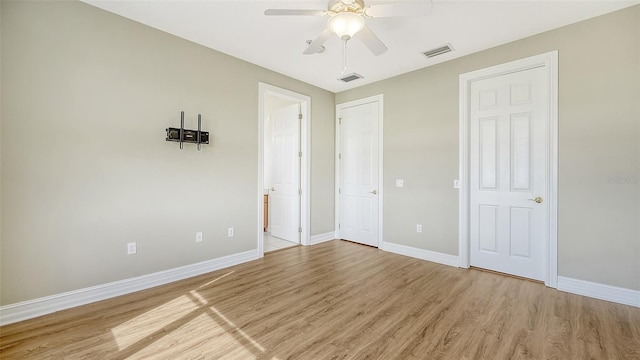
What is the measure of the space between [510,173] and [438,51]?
179 cm

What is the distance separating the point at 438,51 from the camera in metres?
3.42

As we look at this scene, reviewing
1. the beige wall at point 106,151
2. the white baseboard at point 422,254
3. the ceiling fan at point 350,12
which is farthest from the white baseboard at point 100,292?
the ceiling fan at point 350,12

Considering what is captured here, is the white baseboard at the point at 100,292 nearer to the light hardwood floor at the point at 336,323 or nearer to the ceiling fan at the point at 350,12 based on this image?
the light hardwood floor at the point at 336,323

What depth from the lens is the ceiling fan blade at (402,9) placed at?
192 cm

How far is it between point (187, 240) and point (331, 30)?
2814 millimetres

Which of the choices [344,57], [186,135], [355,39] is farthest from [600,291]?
[186,135]

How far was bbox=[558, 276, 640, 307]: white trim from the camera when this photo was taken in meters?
2.52

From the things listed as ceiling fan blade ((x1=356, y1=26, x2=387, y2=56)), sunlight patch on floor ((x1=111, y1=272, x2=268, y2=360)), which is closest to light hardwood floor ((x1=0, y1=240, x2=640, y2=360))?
sunlight patch on floor ((x1=111, y1=272, x2=268, y2=360))

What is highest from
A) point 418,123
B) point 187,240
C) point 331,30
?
point 331,30

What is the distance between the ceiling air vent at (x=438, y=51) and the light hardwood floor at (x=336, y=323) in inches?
112

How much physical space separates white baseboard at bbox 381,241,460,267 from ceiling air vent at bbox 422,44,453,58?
2729 mm

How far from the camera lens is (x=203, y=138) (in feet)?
10.8

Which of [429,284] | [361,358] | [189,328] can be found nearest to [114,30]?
[189,328]

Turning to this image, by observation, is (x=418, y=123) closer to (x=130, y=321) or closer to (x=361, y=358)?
(x=361, y=358)
